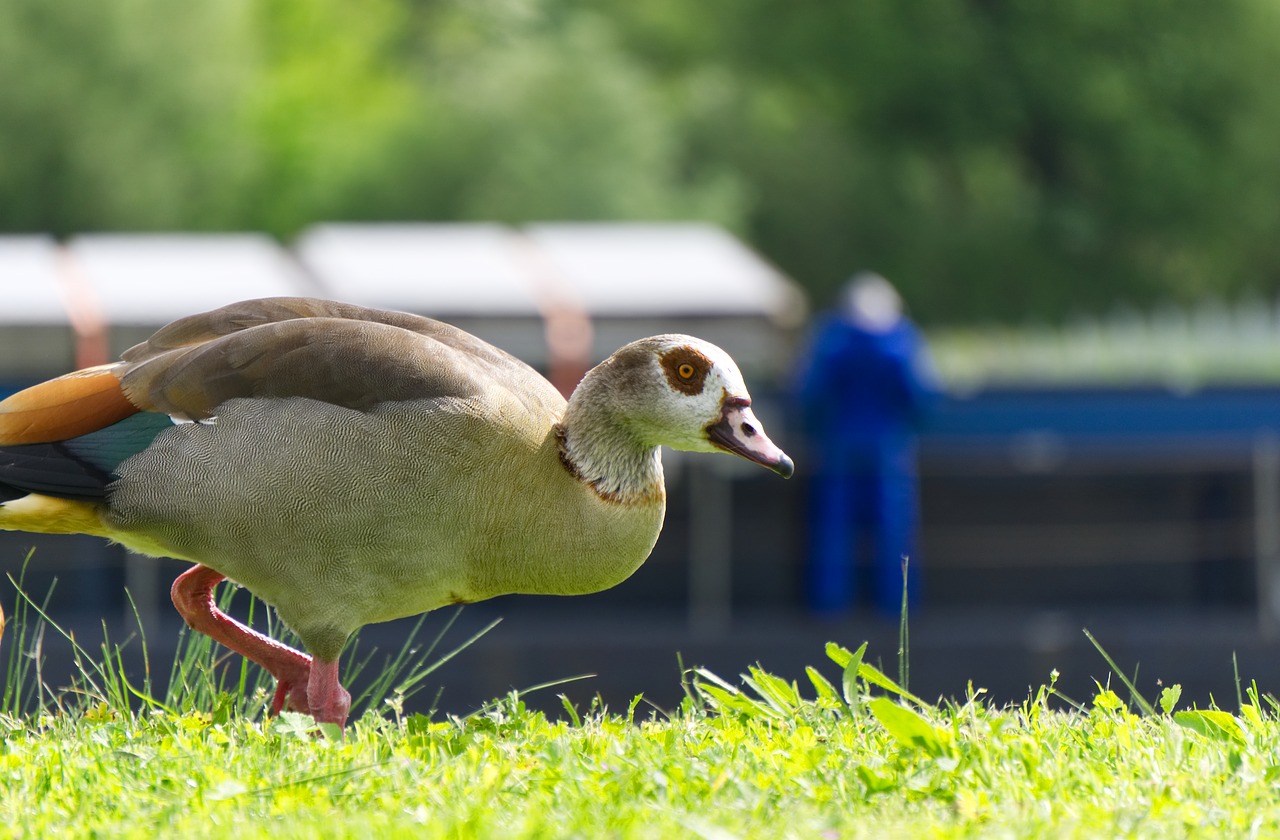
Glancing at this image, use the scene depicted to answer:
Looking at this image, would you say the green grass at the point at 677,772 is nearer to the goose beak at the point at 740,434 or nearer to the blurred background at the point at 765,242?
the goose beak at the point at 740,434

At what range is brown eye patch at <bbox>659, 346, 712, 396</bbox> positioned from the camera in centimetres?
481

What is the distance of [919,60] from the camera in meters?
31.0

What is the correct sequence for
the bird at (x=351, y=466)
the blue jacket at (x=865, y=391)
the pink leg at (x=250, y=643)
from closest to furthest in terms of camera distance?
the bird at (x=351, y=466)
the pink leg at (x=250, y=643)
the blue jacket at (x=865, y=391)

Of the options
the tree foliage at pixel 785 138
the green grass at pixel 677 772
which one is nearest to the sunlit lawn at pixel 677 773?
the green grass at pixel 677 772

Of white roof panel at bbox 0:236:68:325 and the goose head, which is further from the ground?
white roof panel at bbox 0:236:68:325

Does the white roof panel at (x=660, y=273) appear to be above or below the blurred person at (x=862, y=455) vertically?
above

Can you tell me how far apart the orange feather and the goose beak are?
1.62 meters

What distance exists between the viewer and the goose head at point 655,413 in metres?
4.81

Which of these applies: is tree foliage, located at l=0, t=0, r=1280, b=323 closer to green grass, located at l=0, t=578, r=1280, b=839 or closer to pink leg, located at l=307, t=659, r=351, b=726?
pink leg, located at l=307, t=659, r=351, b=726

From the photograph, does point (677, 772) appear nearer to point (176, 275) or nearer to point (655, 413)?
point (655, 413)

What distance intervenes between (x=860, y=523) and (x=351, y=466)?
749 centimetres

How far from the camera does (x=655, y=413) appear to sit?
4.88 meters

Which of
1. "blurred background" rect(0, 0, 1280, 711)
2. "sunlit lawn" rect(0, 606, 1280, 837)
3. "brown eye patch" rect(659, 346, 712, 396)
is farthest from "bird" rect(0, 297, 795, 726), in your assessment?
"blurred background" rect(0, 0, 1280, 711)

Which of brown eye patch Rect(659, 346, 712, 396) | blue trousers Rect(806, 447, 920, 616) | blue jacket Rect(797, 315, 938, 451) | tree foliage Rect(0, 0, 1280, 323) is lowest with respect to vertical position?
blue trousers Rect(806, 447, 920, 616)
